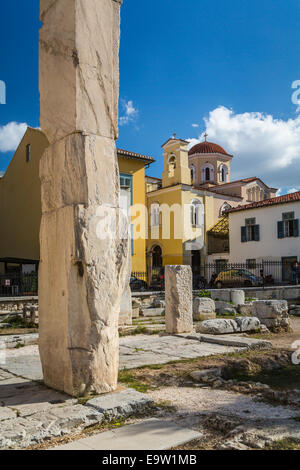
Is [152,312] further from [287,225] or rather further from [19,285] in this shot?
[287,225]

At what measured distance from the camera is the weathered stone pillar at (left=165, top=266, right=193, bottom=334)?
29.4 ft

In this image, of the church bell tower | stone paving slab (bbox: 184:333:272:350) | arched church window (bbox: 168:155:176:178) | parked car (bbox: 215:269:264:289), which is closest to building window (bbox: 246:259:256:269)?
parked car (bbox: 215:269:264:289)

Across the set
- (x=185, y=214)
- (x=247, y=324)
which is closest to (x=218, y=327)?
(x=247, y=324)

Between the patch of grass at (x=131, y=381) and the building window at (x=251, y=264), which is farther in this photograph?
the building window at (x=251, y=264)

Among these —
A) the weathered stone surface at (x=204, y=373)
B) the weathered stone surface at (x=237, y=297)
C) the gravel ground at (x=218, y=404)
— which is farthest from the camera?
the weathered stone surface at (x=237, y=297)

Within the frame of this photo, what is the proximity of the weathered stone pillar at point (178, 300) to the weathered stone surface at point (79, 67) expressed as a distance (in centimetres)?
498

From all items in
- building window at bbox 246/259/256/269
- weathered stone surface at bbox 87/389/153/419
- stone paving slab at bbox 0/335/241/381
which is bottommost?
stone paving slab at bbox 0/335/241/381

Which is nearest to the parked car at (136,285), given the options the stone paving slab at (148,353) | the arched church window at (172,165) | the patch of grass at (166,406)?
the stone paving slab at (148,353)

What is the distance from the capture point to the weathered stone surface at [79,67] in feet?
14.3

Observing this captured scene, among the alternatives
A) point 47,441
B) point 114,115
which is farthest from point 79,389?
point 114,115

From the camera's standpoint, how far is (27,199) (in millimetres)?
23203

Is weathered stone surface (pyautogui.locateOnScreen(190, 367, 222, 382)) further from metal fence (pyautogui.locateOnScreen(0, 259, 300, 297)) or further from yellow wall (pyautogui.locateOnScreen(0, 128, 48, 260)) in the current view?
yellow wall (pyautogui.locateOnScreen(0, 128, 48, 260))

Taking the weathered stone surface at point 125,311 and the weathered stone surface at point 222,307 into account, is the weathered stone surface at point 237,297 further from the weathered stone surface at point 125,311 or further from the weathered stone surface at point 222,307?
the weathered stone surface at point 125,311

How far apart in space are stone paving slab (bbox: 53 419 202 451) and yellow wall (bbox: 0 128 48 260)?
1842cm
